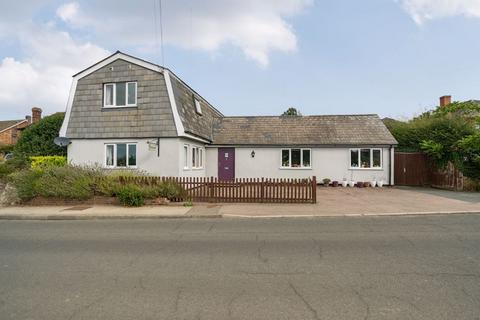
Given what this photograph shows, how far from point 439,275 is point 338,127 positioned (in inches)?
698

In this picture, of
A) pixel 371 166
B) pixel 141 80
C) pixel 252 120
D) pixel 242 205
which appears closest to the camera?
pixel 242 205

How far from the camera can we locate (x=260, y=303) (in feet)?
13.3

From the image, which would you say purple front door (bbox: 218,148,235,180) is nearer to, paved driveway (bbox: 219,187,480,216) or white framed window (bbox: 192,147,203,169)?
white framed window (bbox: 192,147,203,169)

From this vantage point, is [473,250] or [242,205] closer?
[473,250]

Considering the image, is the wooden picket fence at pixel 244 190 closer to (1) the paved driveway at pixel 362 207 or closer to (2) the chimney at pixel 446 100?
(1) the paved driveway at pixel 362 207

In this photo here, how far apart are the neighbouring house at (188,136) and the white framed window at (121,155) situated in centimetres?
5

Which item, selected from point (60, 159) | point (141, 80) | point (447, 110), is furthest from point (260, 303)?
point (447, 110)

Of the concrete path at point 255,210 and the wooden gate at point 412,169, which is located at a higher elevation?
the wooden gate at point 412,169

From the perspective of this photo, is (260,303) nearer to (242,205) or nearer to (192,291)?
(192,291)

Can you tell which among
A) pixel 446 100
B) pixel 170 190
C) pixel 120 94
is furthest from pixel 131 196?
pixel 446 100

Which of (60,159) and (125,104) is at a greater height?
(125,104)

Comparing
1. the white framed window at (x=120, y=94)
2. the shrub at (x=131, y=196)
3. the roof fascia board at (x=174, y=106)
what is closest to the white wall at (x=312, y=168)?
the roof fascia board at (x=174, y=106)

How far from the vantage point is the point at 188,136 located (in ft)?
53.3

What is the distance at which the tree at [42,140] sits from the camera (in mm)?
22455
